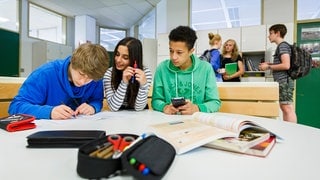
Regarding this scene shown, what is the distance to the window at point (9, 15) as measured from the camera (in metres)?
5.03

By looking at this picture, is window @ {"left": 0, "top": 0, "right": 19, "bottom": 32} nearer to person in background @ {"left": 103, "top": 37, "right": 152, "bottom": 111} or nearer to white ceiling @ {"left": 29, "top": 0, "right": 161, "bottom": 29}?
white ceiling @ {"left": 29, "top": 0, "right": 161, "bottom": 29}

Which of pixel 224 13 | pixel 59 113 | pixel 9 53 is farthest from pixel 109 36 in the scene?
pixel 59 113

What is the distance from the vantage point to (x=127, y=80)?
Answer: 4.50 feet

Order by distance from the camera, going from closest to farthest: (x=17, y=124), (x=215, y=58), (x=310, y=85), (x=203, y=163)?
(x=203, y=163)
(x=17, y=124)
(x=215, y=58)
(x=310, y=85)

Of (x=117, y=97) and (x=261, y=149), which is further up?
(x=117, y=97)

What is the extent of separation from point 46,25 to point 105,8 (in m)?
1.76

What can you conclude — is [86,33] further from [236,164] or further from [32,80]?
[236,164]

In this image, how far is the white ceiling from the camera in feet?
18.4

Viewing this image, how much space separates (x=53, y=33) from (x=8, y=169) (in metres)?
6.84

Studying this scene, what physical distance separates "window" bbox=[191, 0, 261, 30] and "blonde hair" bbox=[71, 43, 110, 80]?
4.30m

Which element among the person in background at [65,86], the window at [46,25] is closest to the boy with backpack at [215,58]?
the person in background at [65,86]

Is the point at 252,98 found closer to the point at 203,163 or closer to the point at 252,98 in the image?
the point at 252,98

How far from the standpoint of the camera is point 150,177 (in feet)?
1.26

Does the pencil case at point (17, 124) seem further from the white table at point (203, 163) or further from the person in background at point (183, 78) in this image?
the person in background at point (183, 78)
